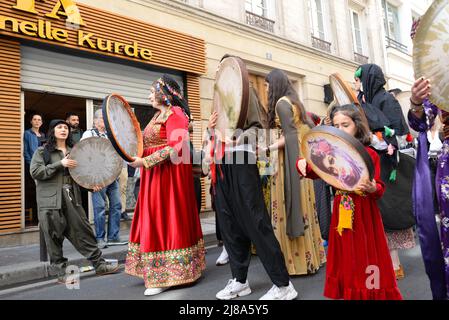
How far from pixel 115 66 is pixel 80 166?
174 inches

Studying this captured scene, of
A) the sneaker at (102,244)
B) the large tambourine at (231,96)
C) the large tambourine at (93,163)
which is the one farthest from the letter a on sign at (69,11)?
the large tambourine at (231,96)

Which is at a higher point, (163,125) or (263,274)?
(163,125)

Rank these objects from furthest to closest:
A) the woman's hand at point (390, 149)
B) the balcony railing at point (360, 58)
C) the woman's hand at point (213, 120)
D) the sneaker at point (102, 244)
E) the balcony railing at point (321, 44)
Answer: the balcony railing at point (360, 58)
the balcony railing at point (321, 44)
the sneaker at point (102, 244)
the woman's hand at point (390, 149)
the woman's hand at point (213, 120)

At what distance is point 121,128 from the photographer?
9.87ft

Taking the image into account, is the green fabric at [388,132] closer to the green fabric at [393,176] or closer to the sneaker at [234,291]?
the green fabric at [393,176]

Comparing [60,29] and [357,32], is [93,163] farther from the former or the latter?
[357,32]

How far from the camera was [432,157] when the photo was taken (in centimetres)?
388

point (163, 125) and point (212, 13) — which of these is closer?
point (163, 125)

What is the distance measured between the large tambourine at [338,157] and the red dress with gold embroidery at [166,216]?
1.37 metres

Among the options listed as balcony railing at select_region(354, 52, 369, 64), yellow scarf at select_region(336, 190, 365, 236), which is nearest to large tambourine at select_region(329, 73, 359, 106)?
yellow scarf at select_region(336, 190, 365, 236)

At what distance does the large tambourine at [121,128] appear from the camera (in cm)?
281
